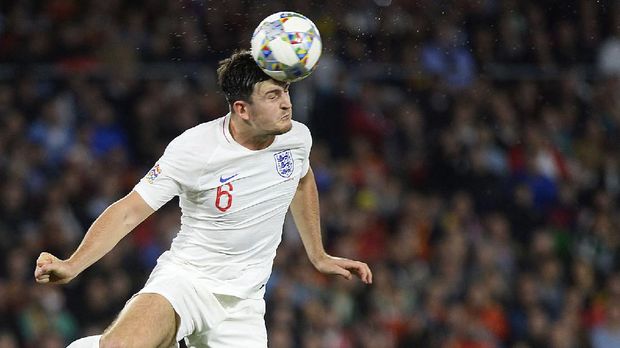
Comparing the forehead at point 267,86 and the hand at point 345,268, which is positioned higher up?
the forehead at point 267,86

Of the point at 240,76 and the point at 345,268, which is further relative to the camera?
the point at 345,268

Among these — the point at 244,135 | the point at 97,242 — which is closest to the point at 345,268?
the point at 244,135

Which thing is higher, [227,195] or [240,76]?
[240,76]

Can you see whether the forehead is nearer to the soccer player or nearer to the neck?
the soccer player

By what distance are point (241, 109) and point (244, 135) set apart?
13 cm

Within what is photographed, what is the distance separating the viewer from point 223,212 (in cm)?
530

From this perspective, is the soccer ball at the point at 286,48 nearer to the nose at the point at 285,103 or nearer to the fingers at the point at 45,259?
the nose at the point at 285,103

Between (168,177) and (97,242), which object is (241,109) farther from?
(97,242)

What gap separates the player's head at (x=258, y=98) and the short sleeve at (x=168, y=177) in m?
0.36

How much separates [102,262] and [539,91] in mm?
5282

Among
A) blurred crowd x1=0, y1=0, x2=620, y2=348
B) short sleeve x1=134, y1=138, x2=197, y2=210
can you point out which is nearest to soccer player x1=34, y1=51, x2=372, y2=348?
short sleeve x1=134, y1=138, x2=197, y2=210

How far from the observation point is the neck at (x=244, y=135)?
5273mm

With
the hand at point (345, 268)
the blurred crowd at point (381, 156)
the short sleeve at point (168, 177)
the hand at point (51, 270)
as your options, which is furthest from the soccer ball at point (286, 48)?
the blurred crowd at point (381, 156)

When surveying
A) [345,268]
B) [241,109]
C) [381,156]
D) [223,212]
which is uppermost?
[241,109]
